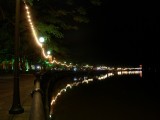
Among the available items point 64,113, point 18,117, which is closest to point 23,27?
point 64,113

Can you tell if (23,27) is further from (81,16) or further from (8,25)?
(81,16)

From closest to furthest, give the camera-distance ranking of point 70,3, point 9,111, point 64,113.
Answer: point 9,111 < point 70,3 < point 64,113

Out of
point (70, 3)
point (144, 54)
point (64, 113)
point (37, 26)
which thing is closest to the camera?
point (70, 3)

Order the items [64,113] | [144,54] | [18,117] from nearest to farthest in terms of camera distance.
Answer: [18,117] → [64,113] → [144,54]

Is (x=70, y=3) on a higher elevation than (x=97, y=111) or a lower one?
higher

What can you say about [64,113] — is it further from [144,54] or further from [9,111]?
[144,54]

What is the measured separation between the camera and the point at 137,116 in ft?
63.0

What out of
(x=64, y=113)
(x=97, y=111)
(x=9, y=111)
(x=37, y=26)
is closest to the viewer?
(x=9, y=111)

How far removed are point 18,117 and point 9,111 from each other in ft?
2.85

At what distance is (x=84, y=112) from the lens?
19281 mm

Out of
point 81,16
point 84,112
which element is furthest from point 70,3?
point 84,112

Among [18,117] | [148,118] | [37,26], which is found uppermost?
[37,26]

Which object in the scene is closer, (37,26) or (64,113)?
(37,26)

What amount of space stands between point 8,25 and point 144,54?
182490mm
